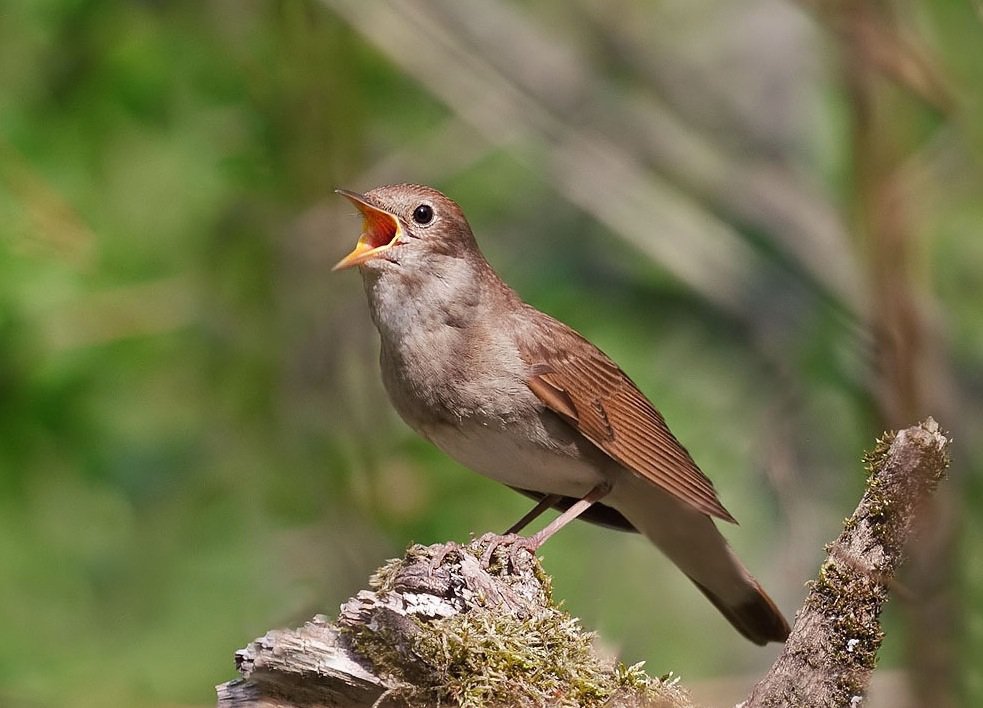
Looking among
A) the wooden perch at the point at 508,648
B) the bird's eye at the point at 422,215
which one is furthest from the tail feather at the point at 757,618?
the bird's eye at the point at 422,215

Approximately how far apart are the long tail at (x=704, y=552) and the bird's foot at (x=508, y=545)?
2.88 feet

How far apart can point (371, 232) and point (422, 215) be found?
289 millimetres

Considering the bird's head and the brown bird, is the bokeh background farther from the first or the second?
the bird's head

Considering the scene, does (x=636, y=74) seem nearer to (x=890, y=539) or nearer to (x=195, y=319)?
(x=195, y=319)

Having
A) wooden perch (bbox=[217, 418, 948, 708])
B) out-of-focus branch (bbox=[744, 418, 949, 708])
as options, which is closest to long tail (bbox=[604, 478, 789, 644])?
wooden perch (bbox=[217, 418, 948, 708])

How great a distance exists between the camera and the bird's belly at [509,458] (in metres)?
4.44

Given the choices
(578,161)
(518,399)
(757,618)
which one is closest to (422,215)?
(518,399)

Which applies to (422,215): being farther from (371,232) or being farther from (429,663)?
(429,663)

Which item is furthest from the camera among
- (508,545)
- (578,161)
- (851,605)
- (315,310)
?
(578,161)

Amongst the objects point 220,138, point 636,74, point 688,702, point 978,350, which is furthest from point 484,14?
point 688,702

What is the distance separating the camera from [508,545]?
4023 mm

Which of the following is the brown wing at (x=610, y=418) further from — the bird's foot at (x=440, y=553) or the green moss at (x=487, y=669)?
the green moss at (x=487, y=669)

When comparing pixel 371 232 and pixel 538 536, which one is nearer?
pixel 538 536

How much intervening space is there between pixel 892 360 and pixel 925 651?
0.38 metres
